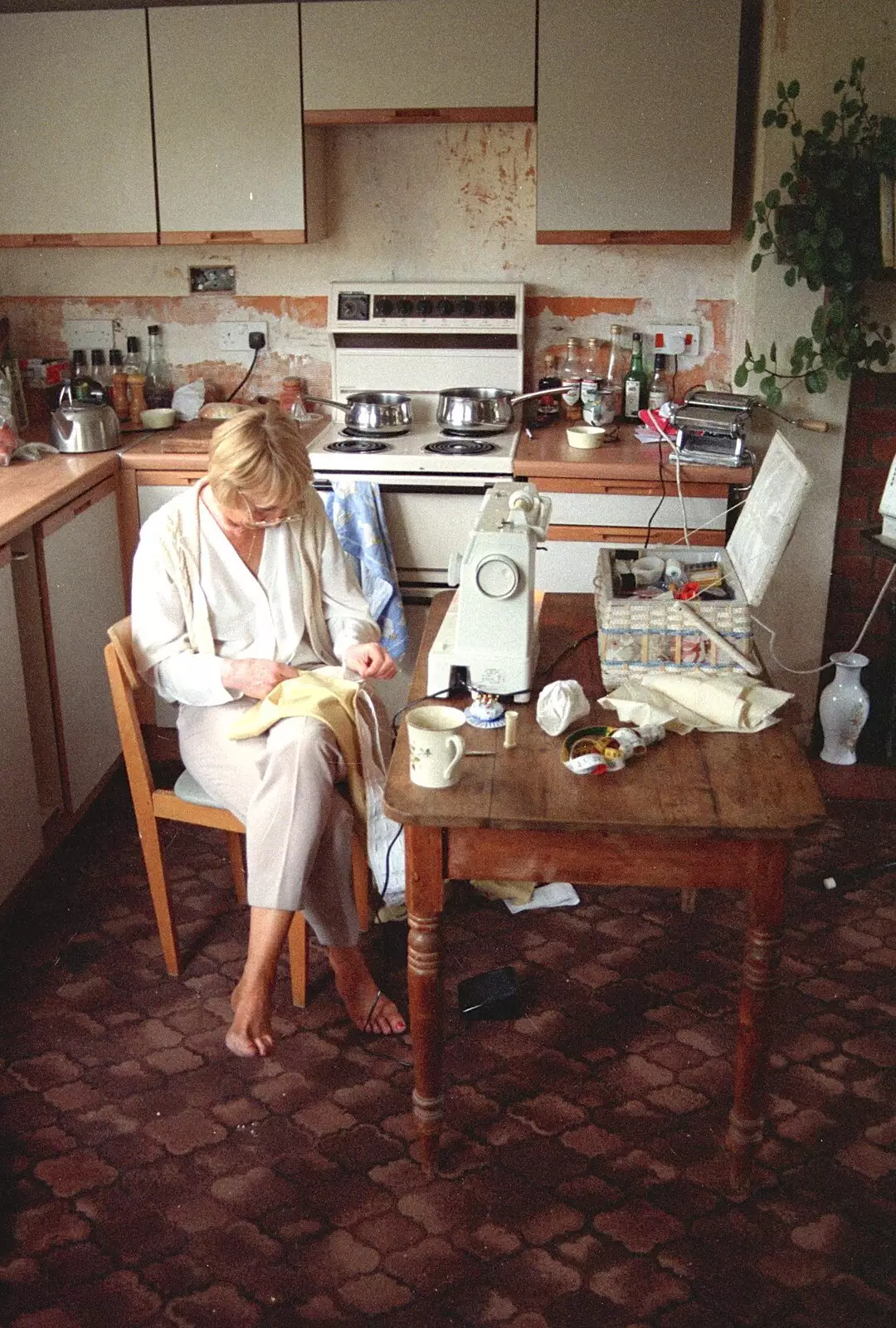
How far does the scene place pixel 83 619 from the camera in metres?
3.40

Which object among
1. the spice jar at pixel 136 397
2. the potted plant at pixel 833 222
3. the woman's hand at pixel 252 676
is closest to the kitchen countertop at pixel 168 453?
the spice jar at pixel 136 397

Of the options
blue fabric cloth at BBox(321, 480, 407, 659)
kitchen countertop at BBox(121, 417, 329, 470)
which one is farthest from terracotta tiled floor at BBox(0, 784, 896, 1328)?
kitchen countertop at BBox(121, 417, 329, 470)

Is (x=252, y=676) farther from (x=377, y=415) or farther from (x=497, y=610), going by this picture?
(x=377, y=415)

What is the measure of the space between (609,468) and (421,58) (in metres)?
1.23

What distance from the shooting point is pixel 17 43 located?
3613 mm

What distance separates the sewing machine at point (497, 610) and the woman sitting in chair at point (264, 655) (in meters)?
0.40

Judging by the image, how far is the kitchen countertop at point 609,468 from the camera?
3.48 metres

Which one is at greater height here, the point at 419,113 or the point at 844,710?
the point at 419,113

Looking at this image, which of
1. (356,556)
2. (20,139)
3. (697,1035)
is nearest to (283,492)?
(356,556)

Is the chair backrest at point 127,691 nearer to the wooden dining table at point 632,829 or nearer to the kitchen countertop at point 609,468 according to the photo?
the wooden dining table at point 632,829

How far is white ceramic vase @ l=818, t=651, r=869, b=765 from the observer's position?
3635 millimetres

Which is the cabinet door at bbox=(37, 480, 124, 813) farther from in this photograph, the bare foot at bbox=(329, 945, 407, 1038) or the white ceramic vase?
the white ceramic vase

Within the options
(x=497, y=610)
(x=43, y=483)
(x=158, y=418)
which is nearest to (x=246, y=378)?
(x=158, y=418)

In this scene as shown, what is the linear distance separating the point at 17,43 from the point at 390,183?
3.67ft
